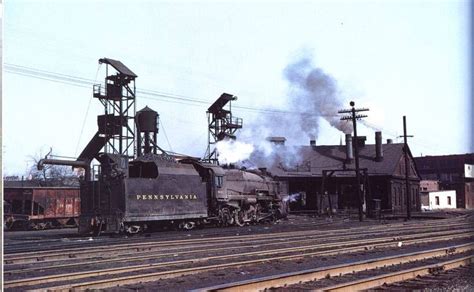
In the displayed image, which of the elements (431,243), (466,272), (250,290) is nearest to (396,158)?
(431,243)

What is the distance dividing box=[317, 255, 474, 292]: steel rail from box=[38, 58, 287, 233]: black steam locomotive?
14.8 meters

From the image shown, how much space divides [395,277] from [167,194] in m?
16.6

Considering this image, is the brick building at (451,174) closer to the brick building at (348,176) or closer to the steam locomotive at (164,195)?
the brick building at (348,176)

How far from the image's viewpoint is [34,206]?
33.1m

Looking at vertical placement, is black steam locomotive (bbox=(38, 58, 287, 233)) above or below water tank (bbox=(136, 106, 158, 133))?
below

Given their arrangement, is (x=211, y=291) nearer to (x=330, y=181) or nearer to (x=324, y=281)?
(x=324, y=281)

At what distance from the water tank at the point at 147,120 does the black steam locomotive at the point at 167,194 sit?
14.9m

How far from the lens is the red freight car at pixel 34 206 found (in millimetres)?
32906

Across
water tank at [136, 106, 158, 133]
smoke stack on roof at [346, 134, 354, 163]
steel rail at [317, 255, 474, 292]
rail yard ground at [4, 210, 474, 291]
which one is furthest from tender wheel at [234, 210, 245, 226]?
smoke stack on roof at [346, 134, 354, 163]

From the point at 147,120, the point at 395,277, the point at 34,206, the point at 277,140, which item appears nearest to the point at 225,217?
the point at 34,206

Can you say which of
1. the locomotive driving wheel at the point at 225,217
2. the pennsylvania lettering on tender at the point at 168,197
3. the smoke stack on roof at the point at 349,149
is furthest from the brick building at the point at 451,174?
the pennsylvania lettering on tender at the point at 168,197

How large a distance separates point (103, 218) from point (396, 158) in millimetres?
42076

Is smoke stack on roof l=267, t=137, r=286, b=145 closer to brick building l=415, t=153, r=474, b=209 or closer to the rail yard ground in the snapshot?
the rail yard ground

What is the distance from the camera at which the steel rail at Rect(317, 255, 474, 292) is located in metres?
8.89
